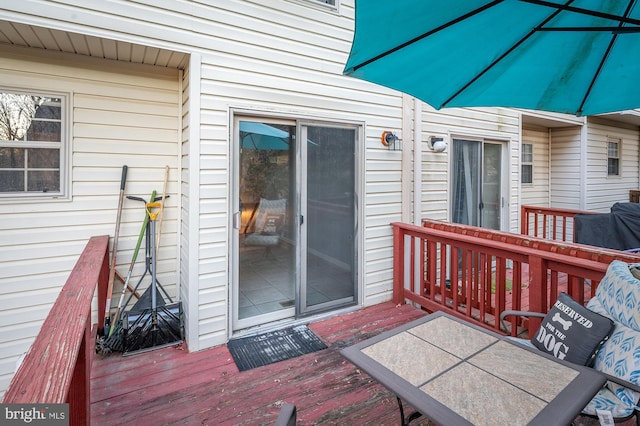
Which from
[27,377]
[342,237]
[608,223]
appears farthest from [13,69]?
[608,223]

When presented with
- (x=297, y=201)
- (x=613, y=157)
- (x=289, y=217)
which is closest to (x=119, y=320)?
(x=289, y=217)

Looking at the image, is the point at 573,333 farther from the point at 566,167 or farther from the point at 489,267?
the point at 566,167

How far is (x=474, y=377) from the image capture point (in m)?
1.41

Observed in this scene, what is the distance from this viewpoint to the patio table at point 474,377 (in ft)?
3.96

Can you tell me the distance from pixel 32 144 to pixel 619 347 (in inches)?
171

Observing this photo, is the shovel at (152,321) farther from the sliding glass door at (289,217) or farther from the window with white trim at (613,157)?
the window with white trim at (613,157)

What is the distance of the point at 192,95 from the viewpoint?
2.92 metres

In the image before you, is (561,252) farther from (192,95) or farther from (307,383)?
(192,95)

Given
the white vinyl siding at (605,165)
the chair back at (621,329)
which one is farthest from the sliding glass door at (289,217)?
the white vinyl siding at (605,165)

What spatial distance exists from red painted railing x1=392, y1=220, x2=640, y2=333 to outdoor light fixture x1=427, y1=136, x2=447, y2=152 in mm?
1113

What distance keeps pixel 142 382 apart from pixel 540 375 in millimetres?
2597

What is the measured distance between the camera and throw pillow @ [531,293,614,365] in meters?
1.80

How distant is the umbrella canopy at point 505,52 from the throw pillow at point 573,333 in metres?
1.39

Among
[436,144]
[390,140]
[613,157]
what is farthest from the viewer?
[613,157]
